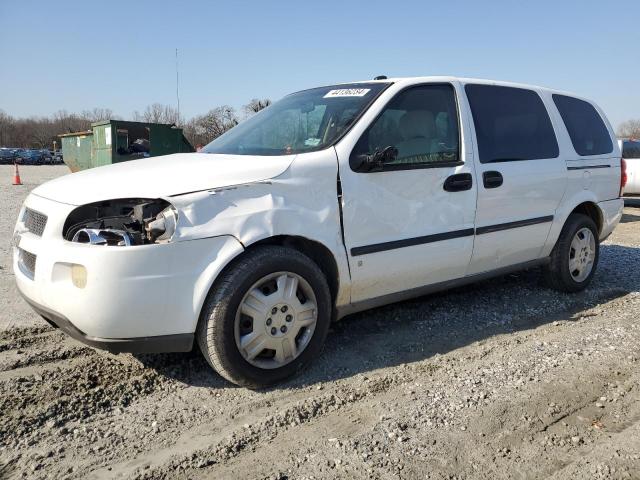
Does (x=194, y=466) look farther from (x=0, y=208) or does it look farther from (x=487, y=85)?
(x=0, y=208)

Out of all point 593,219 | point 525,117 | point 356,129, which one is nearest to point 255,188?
point 356,129

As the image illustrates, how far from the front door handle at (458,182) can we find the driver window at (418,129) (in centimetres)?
13

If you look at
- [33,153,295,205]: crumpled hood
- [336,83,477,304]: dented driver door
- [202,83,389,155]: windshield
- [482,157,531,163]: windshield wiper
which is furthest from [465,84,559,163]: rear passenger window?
[33,153,295,205]: crumpled hood

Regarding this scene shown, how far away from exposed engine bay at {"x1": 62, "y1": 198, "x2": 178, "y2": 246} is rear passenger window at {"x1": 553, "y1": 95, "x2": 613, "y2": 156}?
394 cm

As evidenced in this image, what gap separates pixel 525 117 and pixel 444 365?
244 centimetres

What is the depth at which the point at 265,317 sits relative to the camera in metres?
3.07

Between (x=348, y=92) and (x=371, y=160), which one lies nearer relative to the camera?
(x=371, y=160)

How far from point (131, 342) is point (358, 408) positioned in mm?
1287

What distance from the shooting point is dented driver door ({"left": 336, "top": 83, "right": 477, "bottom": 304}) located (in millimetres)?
3428

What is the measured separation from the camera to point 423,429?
2732 mm

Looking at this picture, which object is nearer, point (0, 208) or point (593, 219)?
point (593, 219)

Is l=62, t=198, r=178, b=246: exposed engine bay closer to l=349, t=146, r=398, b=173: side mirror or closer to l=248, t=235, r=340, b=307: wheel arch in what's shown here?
l=248, t=235, r=340, b=307: wheel arch

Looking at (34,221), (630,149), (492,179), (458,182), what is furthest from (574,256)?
(630,149)

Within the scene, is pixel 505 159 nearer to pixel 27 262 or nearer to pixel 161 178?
pixel 161 178
